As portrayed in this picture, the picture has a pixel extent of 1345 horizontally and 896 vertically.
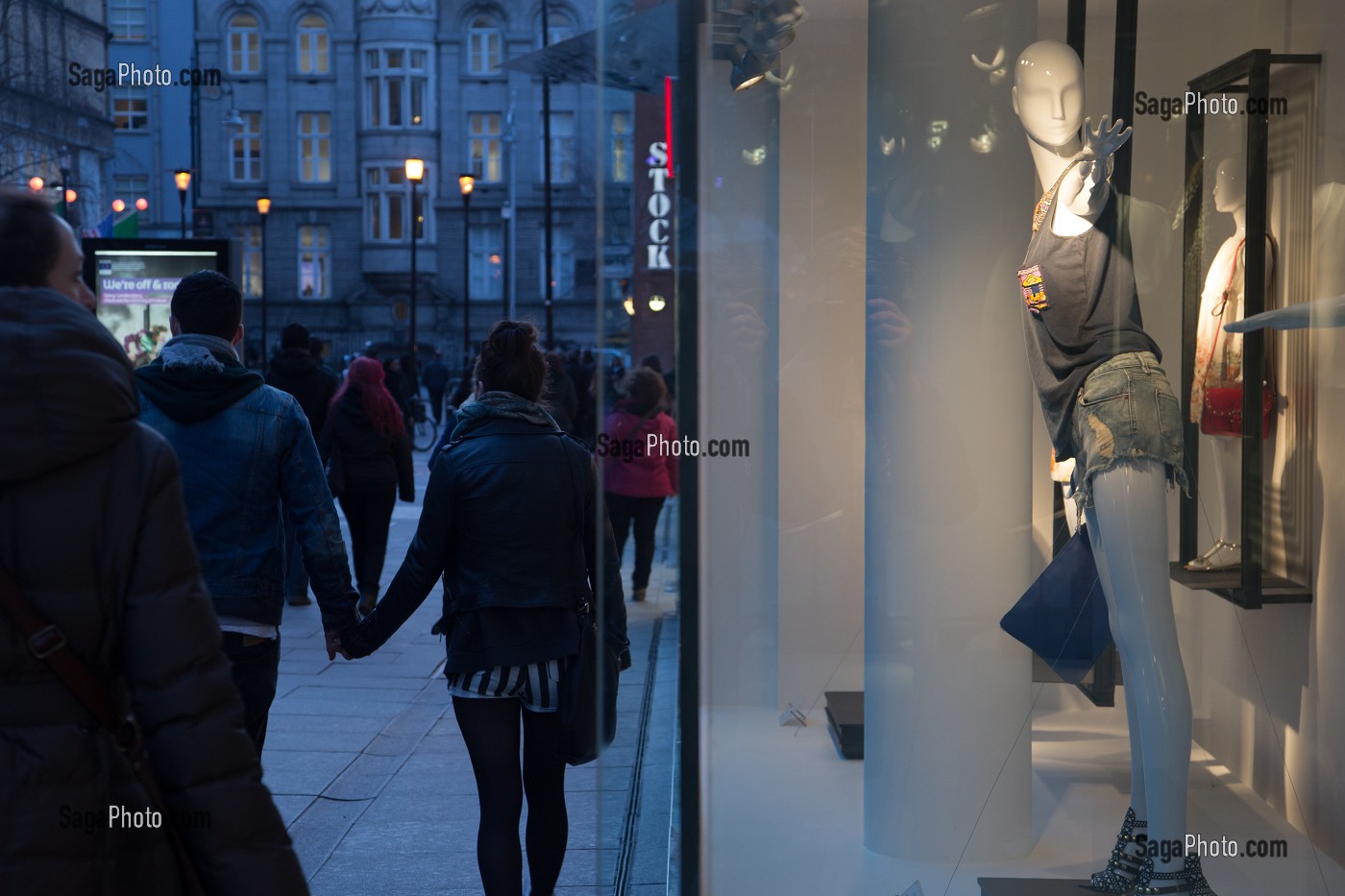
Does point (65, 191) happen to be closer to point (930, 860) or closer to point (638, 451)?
point (638, 451)

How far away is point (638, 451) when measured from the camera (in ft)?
11.6

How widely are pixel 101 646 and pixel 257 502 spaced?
1694 mm

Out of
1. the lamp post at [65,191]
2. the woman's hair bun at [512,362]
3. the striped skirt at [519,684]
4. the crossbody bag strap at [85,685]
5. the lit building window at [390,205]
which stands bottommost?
the striped skirt at [519,684]

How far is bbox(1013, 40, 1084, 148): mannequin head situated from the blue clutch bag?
97cm

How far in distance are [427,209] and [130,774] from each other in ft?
143

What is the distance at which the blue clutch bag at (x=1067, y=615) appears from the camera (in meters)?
3.46

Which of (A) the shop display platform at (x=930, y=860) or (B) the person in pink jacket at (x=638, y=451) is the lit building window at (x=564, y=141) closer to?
(B) the person in pink jacket at (x=638, y=451)

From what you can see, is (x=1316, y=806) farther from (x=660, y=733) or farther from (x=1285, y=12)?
(x=1285, y=12)

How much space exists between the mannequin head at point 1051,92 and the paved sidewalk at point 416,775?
1.32m

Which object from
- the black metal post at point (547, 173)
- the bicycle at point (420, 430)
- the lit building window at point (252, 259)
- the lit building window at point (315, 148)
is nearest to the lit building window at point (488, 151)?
the lit building window at point (315, 148)

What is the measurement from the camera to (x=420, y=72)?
44188 millimetres

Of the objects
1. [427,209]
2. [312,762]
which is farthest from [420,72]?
[312,762]

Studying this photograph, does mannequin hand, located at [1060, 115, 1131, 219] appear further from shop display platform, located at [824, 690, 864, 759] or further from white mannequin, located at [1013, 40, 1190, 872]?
Result: shop display platform, located at [824, 690, 864, 759]

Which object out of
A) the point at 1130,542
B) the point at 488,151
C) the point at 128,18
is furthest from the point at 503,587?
the point at 128,18
